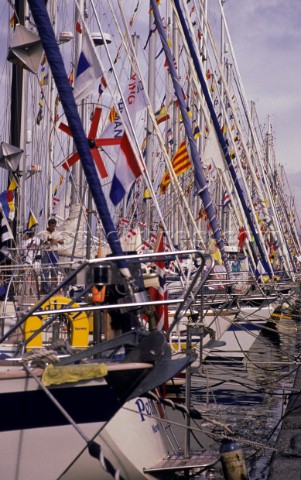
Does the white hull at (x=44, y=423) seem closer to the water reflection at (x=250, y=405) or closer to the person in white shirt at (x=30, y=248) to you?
the water reflection at (x=250, y=405)

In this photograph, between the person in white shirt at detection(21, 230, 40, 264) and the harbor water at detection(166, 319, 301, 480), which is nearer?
the harbor water at detection(166, 319, 301, 480)

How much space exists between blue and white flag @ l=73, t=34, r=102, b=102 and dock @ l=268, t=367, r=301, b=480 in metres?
5.32

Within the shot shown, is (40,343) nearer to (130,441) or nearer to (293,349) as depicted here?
(130,441)

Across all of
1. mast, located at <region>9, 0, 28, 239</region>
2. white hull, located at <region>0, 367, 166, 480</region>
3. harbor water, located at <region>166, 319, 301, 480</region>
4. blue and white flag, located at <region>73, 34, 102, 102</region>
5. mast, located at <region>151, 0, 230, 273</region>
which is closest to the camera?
white hull, located at <region>0, 367, 166, 480</region>

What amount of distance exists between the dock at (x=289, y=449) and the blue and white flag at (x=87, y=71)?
5323 millimetres

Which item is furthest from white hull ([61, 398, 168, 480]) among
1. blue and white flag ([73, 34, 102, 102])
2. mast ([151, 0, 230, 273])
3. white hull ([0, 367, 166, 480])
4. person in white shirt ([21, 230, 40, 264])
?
mast ([151, 0, 230, 273])

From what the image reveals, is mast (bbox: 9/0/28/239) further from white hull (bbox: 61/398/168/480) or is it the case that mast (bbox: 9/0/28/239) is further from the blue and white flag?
white hull (bbox: 61/398/168/480)

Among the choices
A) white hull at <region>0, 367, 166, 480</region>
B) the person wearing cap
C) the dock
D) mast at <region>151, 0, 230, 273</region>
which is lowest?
the dock

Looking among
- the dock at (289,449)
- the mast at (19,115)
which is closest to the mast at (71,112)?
the dock at (289,449)

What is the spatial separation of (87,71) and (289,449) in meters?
5.84

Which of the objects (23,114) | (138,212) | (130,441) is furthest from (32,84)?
(130,441)

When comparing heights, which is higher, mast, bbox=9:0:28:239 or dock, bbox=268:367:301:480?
mast, bbox=9:0:28:239

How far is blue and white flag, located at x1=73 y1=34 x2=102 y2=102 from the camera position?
12.4 meters

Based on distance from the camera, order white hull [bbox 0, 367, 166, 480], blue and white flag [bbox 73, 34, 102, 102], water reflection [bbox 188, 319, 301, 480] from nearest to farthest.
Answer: white hull [bbox 0, 367, 166, 480]
water reflection [bbox 188, 319, 301, 480]
blue and white flag [bbox 73, 34, 102, 102]
